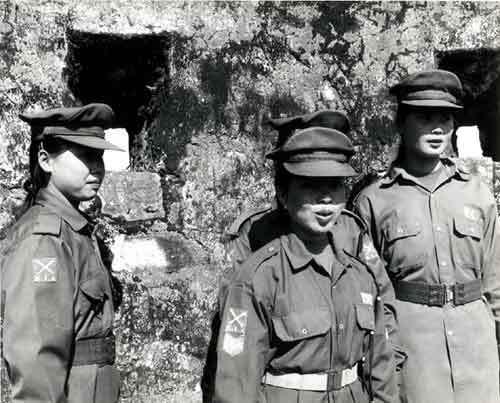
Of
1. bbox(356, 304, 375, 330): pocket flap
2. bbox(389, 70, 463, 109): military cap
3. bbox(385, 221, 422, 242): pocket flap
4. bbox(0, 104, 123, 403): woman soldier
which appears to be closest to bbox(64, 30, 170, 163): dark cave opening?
bbox(0, 104, 123, 403): woman soldier

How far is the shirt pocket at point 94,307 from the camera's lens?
2496 millimetres

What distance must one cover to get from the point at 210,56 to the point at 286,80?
1.50 feet

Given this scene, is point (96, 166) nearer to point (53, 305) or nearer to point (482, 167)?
point (53, 305)

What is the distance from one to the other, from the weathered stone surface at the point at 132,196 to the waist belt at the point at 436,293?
1383 millimetres

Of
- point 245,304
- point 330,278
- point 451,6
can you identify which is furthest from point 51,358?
point 451,6

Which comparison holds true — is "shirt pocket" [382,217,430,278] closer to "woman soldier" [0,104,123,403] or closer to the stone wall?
the stone wall

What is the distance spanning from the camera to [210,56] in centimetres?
365

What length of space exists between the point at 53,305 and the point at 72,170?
566mm

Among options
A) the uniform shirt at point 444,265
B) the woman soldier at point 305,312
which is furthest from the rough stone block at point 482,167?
the woman soldier at point 305,312

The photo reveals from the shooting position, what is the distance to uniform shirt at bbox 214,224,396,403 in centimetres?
233

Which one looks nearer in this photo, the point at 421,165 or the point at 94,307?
the point at 94,307

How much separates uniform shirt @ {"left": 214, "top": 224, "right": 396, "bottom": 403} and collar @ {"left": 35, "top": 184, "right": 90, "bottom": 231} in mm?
672

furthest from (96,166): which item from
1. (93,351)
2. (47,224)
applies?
→ (93,351)

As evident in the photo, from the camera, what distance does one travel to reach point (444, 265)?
10.2ft
